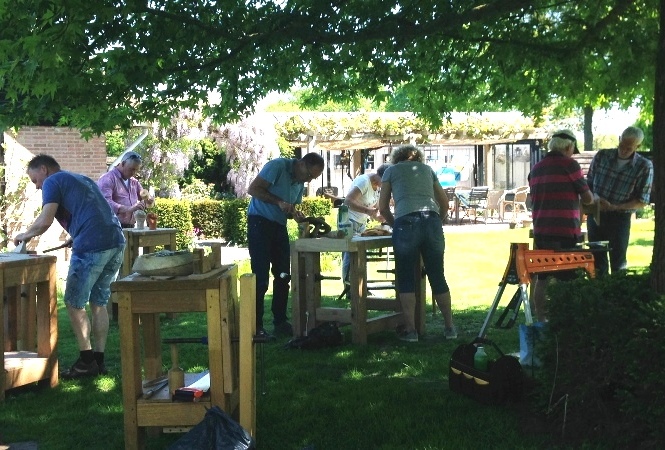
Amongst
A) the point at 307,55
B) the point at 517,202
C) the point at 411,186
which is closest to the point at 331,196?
the point at 411,186

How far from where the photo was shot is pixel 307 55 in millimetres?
6164

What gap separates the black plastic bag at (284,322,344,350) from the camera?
23.6 feet

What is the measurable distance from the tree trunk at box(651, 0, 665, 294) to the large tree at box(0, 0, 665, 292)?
0.02 metres

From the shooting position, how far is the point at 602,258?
24.3 ft

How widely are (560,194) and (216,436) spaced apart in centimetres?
403

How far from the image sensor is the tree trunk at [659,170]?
442cm

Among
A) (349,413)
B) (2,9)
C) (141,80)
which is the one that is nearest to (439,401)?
(349,413)

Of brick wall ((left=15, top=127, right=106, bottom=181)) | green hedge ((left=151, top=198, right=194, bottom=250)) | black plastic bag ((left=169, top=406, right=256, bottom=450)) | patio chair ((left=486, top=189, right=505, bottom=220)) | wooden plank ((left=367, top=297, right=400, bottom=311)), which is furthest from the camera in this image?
patio chair ((left=486, top=189, right=505, bottom=220))

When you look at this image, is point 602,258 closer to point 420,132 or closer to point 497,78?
point 497,78

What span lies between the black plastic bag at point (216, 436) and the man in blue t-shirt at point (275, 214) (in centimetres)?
362

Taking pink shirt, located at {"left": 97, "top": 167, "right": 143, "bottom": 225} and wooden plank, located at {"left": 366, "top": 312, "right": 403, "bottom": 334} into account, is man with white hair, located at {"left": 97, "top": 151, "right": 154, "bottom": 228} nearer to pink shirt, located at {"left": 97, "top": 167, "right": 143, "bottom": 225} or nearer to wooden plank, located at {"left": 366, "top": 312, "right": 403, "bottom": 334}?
pink shirt, located at {"left": 97, "top": 167, "right": 143, "bottom": 225}

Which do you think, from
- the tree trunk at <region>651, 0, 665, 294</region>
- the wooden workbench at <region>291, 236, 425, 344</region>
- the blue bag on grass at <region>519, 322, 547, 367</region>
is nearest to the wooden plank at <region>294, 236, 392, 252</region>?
the wooden workbench at <region>291, 236, 425, 344</region>

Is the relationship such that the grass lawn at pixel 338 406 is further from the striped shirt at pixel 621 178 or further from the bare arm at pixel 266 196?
the striped shirt at pixel 621 178

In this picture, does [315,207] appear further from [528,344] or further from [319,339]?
[528,344]
